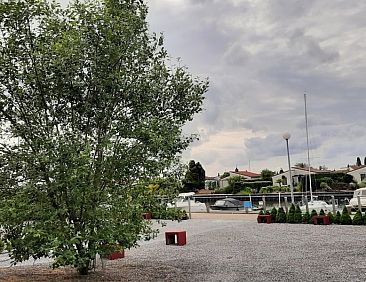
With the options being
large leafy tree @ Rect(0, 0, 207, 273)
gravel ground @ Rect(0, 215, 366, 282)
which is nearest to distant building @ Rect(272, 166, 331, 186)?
gravel ground @ Rect(0, 215, 366, 282)

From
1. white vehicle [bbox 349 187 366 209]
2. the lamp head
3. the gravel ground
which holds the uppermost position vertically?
the lamp head

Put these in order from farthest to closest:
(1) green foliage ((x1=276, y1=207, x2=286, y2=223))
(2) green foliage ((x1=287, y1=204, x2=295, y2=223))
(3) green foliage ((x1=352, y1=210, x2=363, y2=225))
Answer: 1. (1) green foliage ((x1=276, y1=207, x2=286, y2=223))
2. (2) green foliage ((x1=287, y1=204, x2=295, y2=223))
3. (3) green foliage ((x1=352, y1=210, x2=363, y2=225))

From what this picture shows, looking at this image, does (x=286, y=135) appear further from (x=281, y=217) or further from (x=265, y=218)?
(x=265, y=218)

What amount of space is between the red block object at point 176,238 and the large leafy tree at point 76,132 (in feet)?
17.9

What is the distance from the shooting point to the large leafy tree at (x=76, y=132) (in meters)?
7.14

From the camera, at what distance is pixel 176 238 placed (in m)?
13.6

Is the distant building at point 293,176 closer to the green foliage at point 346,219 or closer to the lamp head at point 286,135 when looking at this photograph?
the lamp head at point 286,135

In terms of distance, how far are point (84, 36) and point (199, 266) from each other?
516cm

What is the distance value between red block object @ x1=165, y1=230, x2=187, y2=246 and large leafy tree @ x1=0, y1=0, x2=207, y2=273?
545 centimetres

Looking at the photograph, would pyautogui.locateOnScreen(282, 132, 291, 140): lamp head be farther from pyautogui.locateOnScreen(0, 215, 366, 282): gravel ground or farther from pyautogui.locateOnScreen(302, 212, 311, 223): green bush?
pyautogui.locateOnScreen(0, 215, 366, 282): gravel ground

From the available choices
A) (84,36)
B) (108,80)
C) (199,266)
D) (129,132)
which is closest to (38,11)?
(84,36)

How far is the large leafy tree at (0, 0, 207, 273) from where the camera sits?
7.14 meters

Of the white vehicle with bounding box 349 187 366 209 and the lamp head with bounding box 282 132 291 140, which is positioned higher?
the lamp head with bounding box 282 132 291 140

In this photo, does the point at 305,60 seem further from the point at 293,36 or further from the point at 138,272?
the point at 138,272
